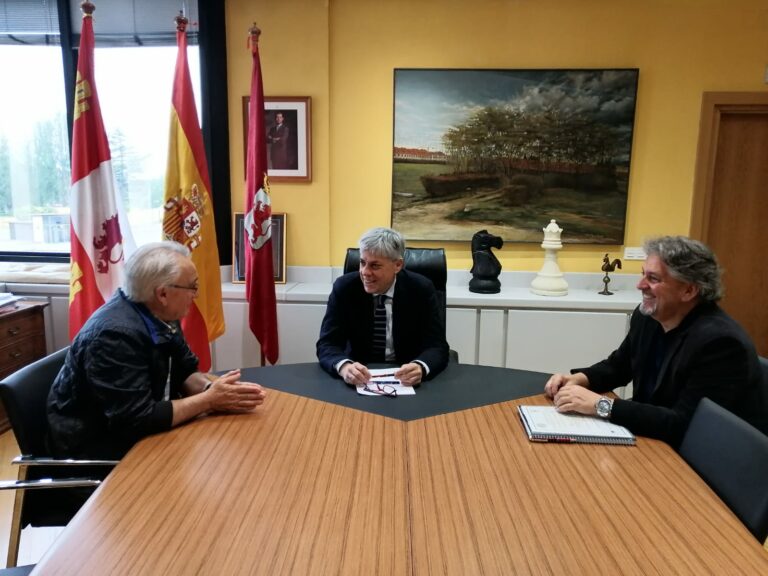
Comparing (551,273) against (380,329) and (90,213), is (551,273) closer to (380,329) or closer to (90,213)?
(380,329)

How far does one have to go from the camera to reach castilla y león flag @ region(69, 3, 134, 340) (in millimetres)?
2693

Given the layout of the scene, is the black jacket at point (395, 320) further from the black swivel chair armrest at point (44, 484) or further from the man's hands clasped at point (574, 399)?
the black swivel chair armrest at point (44, 484)

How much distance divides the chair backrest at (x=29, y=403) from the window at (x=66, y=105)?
2046mm

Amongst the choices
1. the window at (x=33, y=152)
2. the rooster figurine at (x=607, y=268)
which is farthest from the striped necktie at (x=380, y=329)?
the window at (x=33, y=152)

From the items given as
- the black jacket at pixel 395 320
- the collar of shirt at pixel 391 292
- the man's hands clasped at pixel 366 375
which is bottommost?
the man's hands clasped at pixel 366 375

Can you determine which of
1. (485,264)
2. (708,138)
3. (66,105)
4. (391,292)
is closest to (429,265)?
(391,292)

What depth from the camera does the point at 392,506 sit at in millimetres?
1117

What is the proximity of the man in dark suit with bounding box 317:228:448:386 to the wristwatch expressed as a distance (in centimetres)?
64

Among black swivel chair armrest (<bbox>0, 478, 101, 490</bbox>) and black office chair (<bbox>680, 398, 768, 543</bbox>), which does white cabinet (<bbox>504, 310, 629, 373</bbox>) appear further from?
black swivel chair armrest (<bbox>0, 478, 101, 490</bbox>)

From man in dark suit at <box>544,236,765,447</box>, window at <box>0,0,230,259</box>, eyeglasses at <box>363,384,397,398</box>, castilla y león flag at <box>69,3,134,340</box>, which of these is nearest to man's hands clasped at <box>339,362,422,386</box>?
eyeglasses at <box>363,384,397,398</box>

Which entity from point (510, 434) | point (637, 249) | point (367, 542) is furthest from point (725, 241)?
point (367, 542)

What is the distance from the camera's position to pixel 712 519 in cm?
109

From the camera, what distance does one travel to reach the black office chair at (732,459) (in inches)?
44.0

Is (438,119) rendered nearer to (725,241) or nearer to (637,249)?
(637,249)
